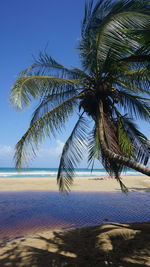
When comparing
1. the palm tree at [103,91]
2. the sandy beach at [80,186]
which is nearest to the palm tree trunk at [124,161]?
the palm tree at [103,91]

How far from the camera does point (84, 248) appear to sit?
5.31 m

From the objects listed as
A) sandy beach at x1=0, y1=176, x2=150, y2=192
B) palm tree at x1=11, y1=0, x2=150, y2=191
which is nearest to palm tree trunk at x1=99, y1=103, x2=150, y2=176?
palm tree at x1=11, y1=0, x2=150, y2=191

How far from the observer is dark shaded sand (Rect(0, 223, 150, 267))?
4441mm

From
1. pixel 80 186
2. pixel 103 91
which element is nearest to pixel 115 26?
pixel 103 91

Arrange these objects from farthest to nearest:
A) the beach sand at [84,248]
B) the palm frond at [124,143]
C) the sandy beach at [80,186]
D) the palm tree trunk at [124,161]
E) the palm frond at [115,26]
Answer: the sandy beach at [80,186] < the palm frond at [124,143] < the beach sand at [84,248] < the palm frond at [115,26] < the palm tree trunk at [124,161]

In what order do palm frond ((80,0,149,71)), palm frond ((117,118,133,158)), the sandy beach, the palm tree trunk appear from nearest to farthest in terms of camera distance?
the palm tree trunk, palm frond ((80,0,149,71)), palm frond ((117,118,133,158)), the sandy beach

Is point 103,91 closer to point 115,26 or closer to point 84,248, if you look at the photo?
point 115,26

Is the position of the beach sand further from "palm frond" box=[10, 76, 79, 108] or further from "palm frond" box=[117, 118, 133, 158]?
"palm frond" box=[10, 76, 79, 108]

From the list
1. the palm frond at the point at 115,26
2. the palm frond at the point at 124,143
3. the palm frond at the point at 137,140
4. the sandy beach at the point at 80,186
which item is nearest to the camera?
the palm frond at the point at 115,26

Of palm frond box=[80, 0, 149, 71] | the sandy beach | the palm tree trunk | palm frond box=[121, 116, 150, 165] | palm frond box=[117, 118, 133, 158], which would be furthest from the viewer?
the sandy beach

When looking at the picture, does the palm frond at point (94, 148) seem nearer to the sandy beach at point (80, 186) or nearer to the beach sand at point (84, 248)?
the beach sand at point (84, 248)

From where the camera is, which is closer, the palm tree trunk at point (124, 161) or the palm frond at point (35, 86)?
the palm tree trunk at point (124, 161)

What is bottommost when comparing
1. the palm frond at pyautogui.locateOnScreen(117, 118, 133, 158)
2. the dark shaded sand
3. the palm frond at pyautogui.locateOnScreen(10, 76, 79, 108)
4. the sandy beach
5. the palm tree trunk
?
the sandy beach

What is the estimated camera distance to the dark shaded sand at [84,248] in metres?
4.44
